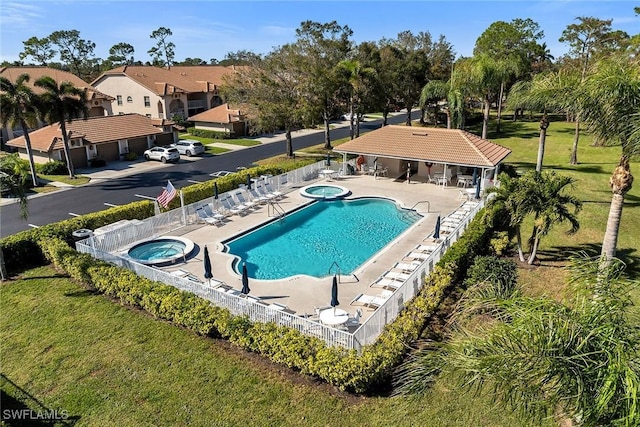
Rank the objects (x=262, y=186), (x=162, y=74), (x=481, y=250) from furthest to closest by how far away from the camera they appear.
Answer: (x=162, y=74), (x=262, y=186), (x=481, y=250)

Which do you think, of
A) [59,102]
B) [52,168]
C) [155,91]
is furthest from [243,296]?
[155,91]

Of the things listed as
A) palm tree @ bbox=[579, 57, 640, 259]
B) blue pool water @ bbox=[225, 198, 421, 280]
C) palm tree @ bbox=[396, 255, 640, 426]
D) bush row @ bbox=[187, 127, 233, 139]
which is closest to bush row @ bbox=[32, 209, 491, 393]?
blue pool water @ bbox=[225, 198, 421, 280]

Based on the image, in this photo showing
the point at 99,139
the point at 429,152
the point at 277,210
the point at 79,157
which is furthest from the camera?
the point at 99,139

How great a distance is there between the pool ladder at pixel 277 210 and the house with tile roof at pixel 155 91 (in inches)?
1381

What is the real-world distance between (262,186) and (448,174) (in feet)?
39.8

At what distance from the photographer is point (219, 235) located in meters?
19.9

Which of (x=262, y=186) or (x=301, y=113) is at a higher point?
(x=301, y=113)

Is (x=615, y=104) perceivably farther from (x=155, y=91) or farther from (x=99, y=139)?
(x=155, y=91)

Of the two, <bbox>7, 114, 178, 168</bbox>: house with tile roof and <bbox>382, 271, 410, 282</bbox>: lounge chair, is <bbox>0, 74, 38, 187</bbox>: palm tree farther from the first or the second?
<bbox>382, 271, 410, 282</bbox>: lounge chair

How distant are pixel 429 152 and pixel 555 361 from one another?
2348 centimetres

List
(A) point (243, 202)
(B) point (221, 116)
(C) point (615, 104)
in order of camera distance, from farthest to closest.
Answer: (B) point (221, 116) < (A) point (243, 202) < (C) point (615, 104)

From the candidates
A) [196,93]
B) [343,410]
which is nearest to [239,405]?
[343,410]

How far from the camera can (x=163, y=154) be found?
36594mm

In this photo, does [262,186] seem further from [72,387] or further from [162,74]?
[162,74]
